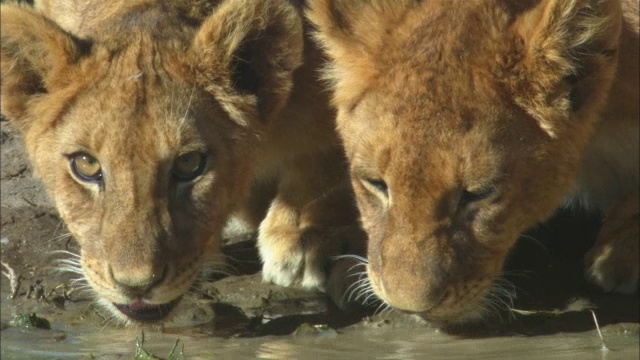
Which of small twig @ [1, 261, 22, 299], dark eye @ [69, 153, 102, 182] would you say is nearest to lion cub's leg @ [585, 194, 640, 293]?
dark eye @ [69, 153, 102, 182]

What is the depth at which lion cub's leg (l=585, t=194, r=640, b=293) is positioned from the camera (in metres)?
6.36

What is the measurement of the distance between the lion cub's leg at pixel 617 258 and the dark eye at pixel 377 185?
1.20m

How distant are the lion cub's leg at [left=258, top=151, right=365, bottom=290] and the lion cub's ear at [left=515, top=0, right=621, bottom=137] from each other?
1473mm

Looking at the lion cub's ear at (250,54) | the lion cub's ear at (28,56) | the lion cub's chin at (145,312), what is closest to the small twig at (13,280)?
the lion cub's ear at (28,56)

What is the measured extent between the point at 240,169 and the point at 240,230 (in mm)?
1402

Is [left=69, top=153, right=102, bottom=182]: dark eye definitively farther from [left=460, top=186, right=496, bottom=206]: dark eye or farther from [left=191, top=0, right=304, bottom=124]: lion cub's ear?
[left=460, top=186, right=496, bottom=206]: dark eye

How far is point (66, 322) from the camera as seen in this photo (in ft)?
21.5

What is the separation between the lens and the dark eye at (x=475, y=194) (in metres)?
5.57

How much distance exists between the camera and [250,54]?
6.29 meters

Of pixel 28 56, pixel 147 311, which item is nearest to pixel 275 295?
pixel 147 311

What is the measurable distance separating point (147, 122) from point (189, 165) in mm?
257

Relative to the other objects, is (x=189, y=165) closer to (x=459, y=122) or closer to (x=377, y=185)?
(x=377, y=185)

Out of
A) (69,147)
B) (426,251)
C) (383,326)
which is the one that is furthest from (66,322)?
(426,251)

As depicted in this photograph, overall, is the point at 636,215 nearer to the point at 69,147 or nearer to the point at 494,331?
the point at 494,331
